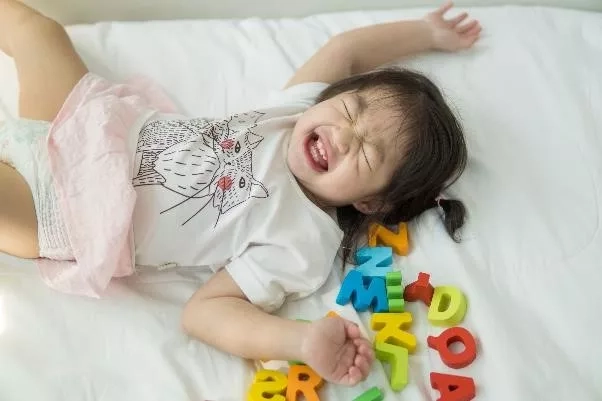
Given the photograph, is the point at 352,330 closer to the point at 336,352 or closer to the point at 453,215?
the point at 336,352

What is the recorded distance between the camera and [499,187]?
3.68 feet

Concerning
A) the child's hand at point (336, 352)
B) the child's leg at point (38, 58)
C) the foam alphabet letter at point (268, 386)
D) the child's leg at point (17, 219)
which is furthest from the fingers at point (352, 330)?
the child's leg at point (38, 58)

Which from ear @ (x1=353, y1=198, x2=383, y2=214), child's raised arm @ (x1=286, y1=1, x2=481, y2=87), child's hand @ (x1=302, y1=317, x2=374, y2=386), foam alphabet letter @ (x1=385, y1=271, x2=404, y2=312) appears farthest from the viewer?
child's raised arm @ (x1=286, y1=1, x2=481, y2=87)

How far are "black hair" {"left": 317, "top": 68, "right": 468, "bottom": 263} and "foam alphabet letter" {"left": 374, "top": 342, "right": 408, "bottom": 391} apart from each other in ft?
0.58

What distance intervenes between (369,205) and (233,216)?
0.23 m

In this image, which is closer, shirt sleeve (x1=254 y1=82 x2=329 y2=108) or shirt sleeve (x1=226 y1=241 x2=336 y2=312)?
shirt sleeve (x1=226 y1=241 x2=336 y2=312)

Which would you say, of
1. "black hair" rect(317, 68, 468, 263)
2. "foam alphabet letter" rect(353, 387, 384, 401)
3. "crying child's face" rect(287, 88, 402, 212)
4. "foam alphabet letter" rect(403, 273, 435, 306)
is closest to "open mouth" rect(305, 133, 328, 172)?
"crying child's face" rect(287, 88, 402, 212)

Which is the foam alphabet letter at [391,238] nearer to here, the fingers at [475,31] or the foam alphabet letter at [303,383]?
the foam alphabet letter at [303,383]

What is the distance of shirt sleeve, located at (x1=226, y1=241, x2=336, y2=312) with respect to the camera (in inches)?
39.3

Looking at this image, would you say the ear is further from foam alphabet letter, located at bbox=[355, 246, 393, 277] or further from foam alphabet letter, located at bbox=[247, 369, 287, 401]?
foam alphabet letter, located at bbox=[247, 369, 287, 401]

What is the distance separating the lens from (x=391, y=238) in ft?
3.53

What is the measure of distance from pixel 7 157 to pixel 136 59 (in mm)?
328

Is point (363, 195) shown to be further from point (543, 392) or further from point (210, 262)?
point (543, 392)

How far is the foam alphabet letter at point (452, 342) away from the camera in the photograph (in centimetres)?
Result: 93
